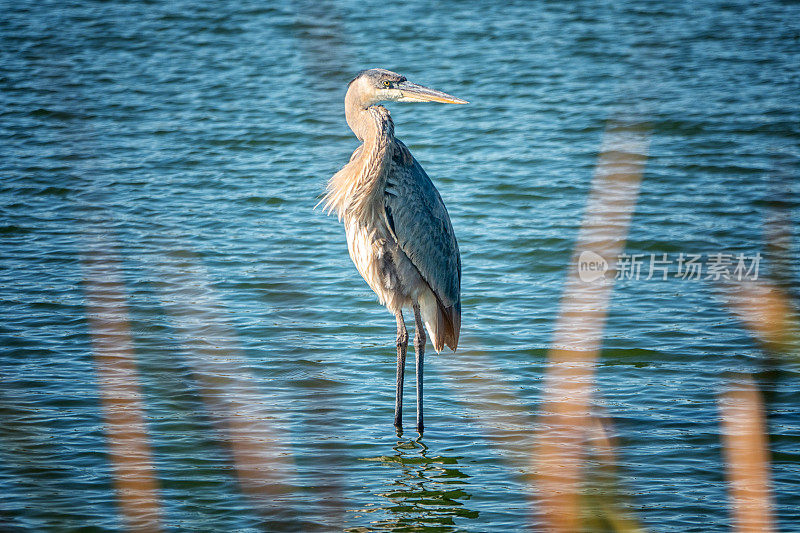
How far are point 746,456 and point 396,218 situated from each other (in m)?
2.42

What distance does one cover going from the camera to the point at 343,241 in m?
10.1

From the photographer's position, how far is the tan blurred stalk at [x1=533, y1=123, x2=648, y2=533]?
5926mm

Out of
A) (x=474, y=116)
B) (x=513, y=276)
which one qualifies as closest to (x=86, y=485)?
(x=513, y=276)

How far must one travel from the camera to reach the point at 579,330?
803cm

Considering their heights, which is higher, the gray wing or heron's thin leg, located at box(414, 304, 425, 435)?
the gray wing

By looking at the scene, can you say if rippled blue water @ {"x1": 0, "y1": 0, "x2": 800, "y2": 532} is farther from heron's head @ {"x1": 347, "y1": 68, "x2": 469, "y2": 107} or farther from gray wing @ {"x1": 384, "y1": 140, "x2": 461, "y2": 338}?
heron's head @ {"x1": 347, "y1": 68, "x2": 469, "y2": 107}

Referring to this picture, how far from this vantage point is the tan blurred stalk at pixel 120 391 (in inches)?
226

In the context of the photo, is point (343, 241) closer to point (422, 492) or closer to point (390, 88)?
point (390, 88)

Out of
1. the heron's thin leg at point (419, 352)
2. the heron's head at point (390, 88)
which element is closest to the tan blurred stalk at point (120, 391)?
the heron's thin leg at point (419, 352)

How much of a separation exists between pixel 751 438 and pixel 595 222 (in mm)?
4203

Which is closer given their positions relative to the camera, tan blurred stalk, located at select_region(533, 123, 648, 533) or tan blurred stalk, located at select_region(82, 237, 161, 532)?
tan blurred stalk, located at select_region(82, 237, 161, 532)

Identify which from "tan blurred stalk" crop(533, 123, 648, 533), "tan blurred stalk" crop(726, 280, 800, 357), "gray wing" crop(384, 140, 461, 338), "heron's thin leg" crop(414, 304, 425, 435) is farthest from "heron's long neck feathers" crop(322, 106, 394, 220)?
"tan blurred stalk" crop(726, 280, 800, 357)

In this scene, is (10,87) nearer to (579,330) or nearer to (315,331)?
(315,331)

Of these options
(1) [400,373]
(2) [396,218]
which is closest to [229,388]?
(1) [400,373]
